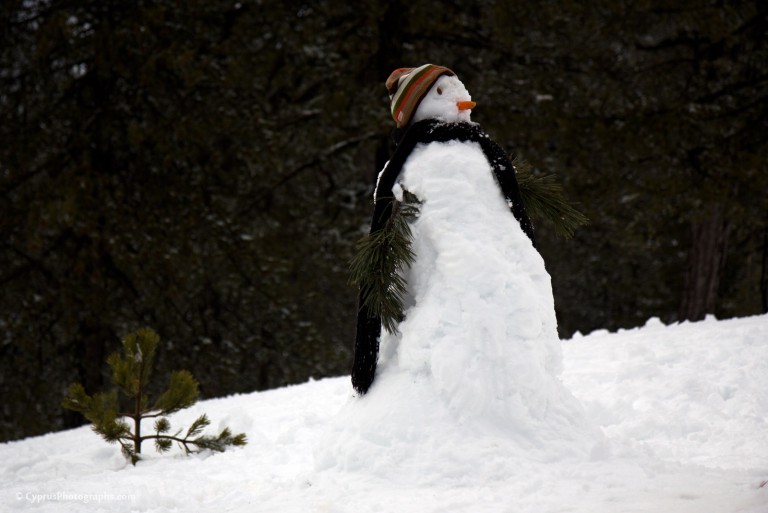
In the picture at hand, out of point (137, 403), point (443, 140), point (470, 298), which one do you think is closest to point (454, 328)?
point (470, 298)

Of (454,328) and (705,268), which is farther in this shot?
(705,268)

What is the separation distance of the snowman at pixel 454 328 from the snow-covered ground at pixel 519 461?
0.17 ft

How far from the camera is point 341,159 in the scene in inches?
440

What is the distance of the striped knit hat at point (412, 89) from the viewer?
11.9 ft

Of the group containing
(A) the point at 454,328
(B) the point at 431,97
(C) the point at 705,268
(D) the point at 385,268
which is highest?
(B) the point at 431,97

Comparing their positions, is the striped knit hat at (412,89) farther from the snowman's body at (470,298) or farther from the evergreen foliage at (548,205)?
the evergreen foliage at (548,205)

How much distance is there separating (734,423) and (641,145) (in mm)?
5490

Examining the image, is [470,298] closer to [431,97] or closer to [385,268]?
[385,268]

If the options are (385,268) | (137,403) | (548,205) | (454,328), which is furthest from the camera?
(137,403)

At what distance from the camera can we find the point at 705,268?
10.1 m

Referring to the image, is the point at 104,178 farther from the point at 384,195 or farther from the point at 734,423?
the point at 734,423

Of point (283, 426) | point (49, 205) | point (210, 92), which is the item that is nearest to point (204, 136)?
point (210, 92)

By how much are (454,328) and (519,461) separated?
26.0 inches

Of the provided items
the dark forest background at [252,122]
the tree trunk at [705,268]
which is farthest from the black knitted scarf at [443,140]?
the tree trunk at [705,268]
